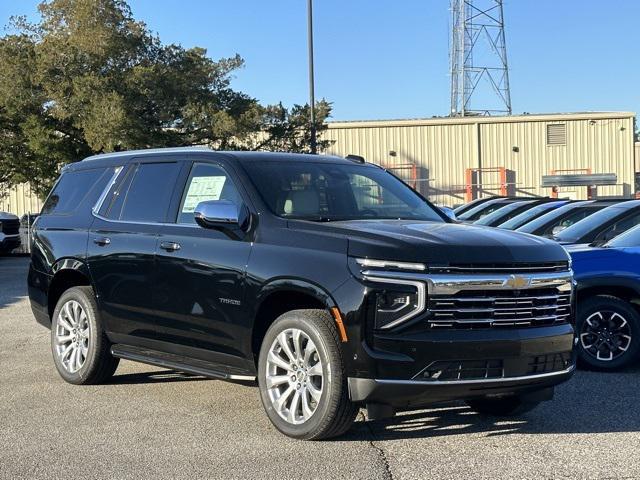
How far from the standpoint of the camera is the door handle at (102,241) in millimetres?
6554

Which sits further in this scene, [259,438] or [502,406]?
[502,406]

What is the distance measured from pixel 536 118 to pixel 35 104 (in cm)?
2556

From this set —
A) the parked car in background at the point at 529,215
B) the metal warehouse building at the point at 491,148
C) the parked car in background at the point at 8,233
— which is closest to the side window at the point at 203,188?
the parked car in background at the point at 529,215

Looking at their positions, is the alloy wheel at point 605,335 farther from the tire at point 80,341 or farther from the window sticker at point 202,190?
the tire at point 80,341

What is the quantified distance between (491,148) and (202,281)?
37.9m

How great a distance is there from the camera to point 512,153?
4197cm

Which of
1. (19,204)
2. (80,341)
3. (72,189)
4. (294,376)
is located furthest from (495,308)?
(19,204)

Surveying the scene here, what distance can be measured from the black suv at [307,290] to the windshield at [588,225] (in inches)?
96.9

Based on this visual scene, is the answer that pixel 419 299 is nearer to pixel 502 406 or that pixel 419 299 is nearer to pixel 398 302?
pixel 398 302

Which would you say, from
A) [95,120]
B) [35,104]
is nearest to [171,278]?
[95,120]

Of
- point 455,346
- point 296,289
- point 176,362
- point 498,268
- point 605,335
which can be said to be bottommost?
point 605,335

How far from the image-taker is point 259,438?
17.2 ft

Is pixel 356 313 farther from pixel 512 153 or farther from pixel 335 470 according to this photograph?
pixel 512 153

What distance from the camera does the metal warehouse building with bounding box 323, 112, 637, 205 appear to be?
4172cm
